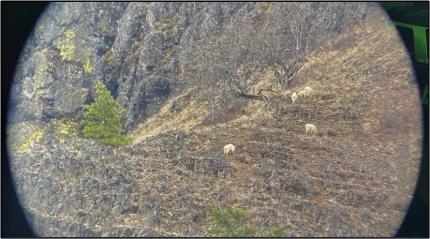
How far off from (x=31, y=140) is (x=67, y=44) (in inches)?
213

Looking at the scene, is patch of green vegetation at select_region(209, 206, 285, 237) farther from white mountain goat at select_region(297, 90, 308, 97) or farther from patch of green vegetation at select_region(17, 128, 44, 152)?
patch of green vegetation at select_region(17, 128, 44, 152)

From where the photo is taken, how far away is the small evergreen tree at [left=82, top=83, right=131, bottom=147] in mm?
25281

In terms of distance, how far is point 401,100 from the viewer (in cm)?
2231

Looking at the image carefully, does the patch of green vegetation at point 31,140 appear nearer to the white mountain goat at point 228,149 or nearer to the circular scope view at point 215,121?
the circular scope view at point 215,121

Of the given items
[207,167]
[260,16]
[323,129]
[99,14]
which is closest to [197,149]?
[207,167]

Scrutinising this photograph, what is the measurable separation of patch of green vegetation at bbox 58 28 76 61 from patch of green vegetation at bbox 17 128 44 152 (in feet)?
13.4

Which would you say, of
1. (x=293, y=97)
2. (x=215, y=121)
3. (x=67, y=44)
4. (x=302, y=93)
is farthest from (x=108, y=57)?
(x=302, y=93)

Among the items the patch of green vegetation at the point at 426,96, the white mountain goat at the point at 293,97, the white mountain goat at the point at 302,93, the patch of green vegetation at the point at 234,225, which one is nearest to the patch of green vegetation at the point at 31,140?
the patch of green vegetation at the point at 234,225

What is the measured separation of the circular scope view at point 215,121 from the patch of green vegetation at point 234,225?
A: 0.05 metres

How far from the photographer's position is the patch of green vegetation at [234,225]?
19.2 meters

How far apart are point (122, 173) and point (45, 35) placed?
A: 31.9 ft

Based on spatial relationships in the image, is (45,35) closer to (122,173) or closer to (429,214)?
(122,173)

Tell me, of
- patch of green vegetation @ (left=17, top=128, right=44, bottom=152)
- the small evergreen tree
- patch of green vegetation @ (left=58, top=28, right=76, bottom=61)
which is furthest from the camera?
patch of green vegetation @ (left=58, top=28, right=76, bottom=61)

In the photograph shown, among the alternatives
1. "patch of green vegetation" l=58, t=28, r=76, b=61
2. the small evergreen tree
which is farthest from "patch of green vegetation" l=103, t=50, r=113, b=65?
"patch of green vegetation" l=58, t=28, r=76, b=61
